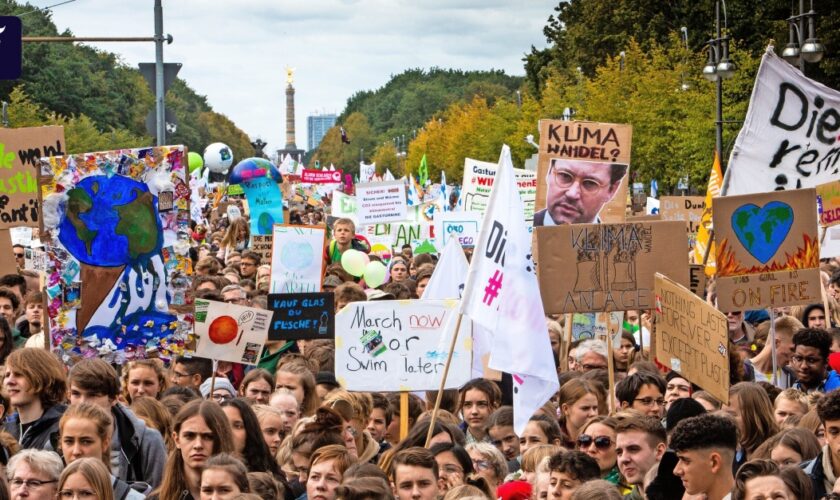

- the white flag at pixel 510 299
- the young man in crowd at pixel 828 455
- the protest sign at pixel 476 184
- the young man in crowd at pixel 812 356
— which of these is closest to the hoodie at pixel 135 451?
the white flag at pixel 510 299

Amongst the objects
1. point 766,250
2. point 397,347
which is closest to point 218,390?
point 397,347

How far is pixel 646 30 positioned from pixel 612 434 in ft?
191

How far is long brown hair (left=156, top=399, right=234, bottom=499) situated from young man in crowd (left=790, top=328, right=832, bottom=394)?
4.21 m

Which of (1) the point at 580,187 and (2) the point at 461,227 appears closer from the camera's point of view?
(1) the point at 580,187

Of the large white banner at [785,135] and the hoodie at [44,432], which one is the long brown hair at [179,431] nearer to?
the hoodie at [44,432]

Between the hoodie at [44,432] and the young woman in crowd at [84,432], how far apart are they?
0.56 meters

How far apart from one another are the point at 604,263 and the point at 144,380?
10.0ft

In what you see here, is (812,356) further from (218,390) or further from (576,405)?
(218,390)

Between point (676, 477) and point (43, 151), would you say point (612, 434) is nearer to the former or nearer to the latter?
point (676, 477)

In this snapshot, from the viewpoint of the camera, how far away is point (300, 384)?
9.54m

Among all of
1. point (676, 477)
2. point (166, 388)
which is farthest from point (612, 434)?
point (166, 388)

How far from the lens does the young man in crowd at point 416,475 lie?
22.9 feet

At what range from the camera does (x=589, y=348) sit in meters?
10.8

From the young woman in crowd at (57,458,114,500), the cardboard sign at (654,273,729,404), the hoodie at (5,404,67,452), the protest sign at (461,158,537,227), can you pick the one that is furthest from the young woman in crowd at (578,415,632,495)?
the protest sign at (461,158,537,227)
